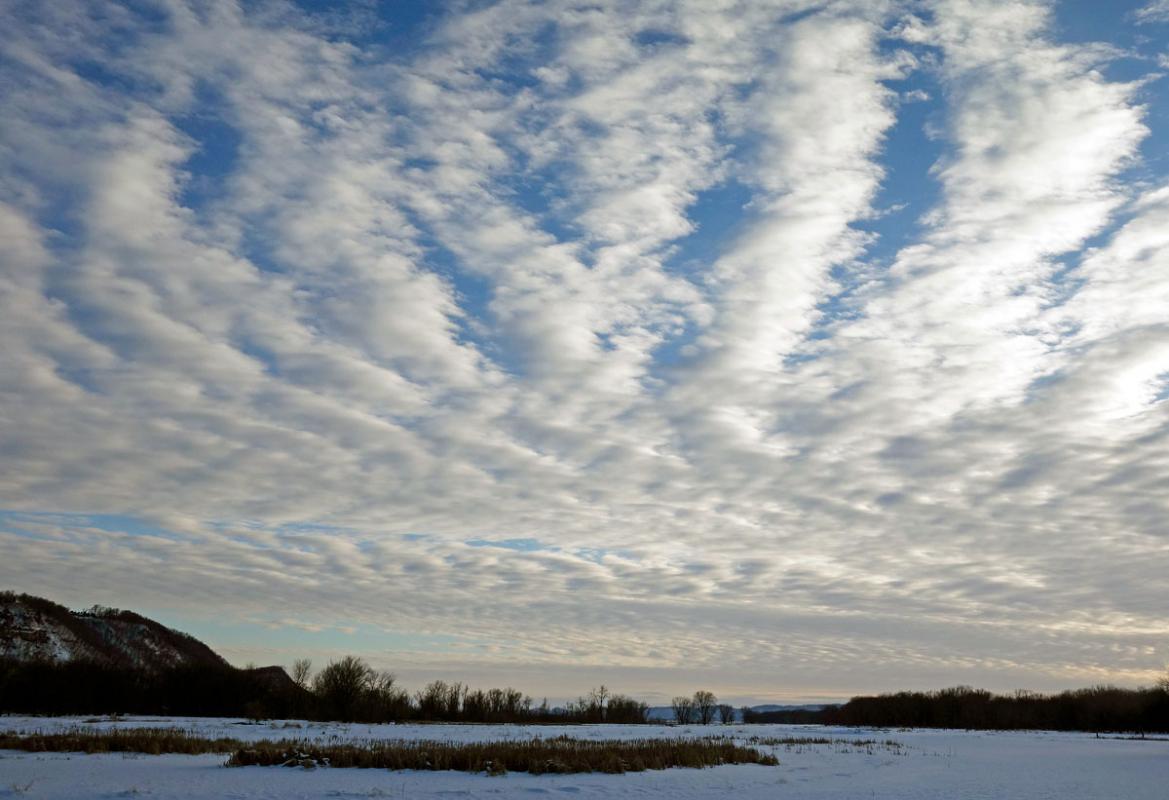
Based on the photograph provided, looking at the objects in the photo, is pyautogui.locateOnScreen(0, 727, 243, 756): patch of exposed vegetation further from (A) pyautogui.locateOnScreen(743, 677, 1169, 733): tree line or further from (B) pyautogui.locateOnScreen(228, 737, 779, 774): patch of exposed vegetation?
(A) pyautogui.locateOnScreen(743, 677, 1169, 733): tree line

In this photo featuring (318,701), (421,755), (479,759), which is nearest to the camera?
(479,759)

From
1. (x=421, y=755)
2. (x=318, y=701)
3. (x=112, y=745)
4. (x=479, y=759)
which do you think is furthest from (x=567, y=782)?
(x=318, y=701)

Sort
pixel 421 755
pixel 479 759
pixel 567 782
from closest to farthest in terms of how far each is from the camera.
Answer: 1. pixel 567 782
2. pixel 479 759
3. pixel 421 755

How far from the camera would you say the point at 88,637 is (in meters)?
140

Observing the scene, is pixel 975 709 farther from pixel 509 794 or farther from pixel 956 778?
pixel 509 794

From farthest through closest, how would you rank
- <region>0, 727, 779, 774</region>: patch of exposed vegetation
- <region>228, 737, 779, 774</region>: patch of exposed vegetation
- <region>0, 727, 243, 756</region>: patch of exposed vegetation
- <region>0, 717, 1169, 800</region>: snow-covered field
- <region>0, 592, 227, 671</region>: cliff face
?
<region>0, 592, 227, 671</region>: cliff face
<region>0, 727, 243, 756</region>: patch of exposed vegetation
<region>0, 727, 779, 774</region>: patch of exposed vegetation
<region>228, 737, 779, 774</region>: patch of exposed vegetation
<region>0, 717, 1169, 800</region>: snow-covered field

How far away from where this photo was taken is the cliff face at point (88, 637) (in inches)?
4734

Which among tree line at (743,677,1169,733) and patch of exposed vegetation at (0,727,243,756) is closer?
patch of exposed vegetation at (0,727,243,756)

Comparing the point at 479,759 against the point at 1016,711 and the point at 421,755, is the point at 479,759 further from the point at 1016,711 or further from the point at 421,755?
the point at 1016,711

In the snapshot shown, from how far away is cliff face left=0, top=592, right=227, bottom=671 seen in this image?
395 feet

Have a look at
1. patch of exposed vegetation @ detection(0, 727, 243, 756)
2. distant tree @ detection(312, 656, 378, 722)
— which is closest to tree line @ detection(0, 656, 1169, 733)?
distant tree @ detection(312, 656, 378, 722)

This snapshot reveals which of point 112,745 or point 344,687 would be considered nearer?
point 112,745

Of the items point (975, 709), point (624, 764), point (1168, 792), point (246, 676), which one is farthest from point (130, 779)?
point (975, 709)

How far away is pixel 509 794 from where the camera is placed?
67.5 ft
